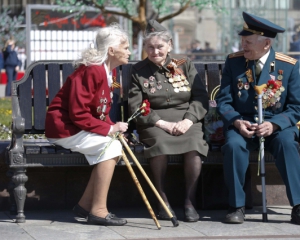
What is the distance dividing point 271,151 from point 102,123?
1.35m

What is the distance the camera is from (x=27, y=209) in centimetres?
641

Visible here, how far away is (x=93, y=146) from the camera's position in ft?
18.7

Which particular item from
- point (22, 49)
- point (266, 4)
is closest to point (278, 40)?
point (266, 4)

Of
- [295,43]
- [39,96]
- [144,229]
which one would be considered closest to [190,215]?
[144,229]

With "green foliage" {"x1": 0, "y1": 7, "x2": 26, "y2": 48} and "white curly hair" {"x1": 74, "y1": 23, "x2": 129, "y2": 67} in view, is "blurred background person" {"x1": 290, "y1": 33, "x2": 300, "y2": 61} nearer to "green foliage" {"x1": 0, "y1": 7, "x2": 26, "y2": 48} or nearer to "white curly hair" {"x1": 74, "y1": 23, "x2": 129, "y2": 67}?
"green foliage" {"x1": 0, "y1": 7, "x2": 26, "y2": 48}

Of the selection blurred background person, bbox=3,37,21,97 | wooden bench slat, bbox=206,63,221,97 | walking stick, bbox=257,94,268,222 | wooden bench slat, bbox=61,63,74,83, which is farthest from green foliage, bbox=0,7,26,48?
walking stick, bbox=257,94,268,222

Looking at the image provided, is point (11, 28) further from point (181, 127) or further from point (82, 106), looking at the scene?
point (82, 106)

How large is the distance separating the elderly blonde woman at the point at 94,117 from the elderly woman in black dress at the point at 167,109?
1.02 ft

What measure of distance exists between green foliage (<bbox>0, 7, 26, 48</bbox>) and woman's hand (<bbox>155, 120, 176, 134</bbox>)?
21524 millimetres

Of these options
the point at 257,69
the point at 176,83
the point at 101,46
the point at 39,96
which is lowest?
the point at 39,96

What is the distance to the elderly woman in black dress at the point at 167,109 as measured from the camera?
5894 millimetres

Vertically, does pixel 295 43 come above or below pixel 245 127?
above

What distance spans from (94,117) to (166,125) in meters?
0.60

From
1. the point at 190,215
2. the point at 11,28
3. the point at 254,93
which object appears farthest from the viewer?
the point at 11,28
